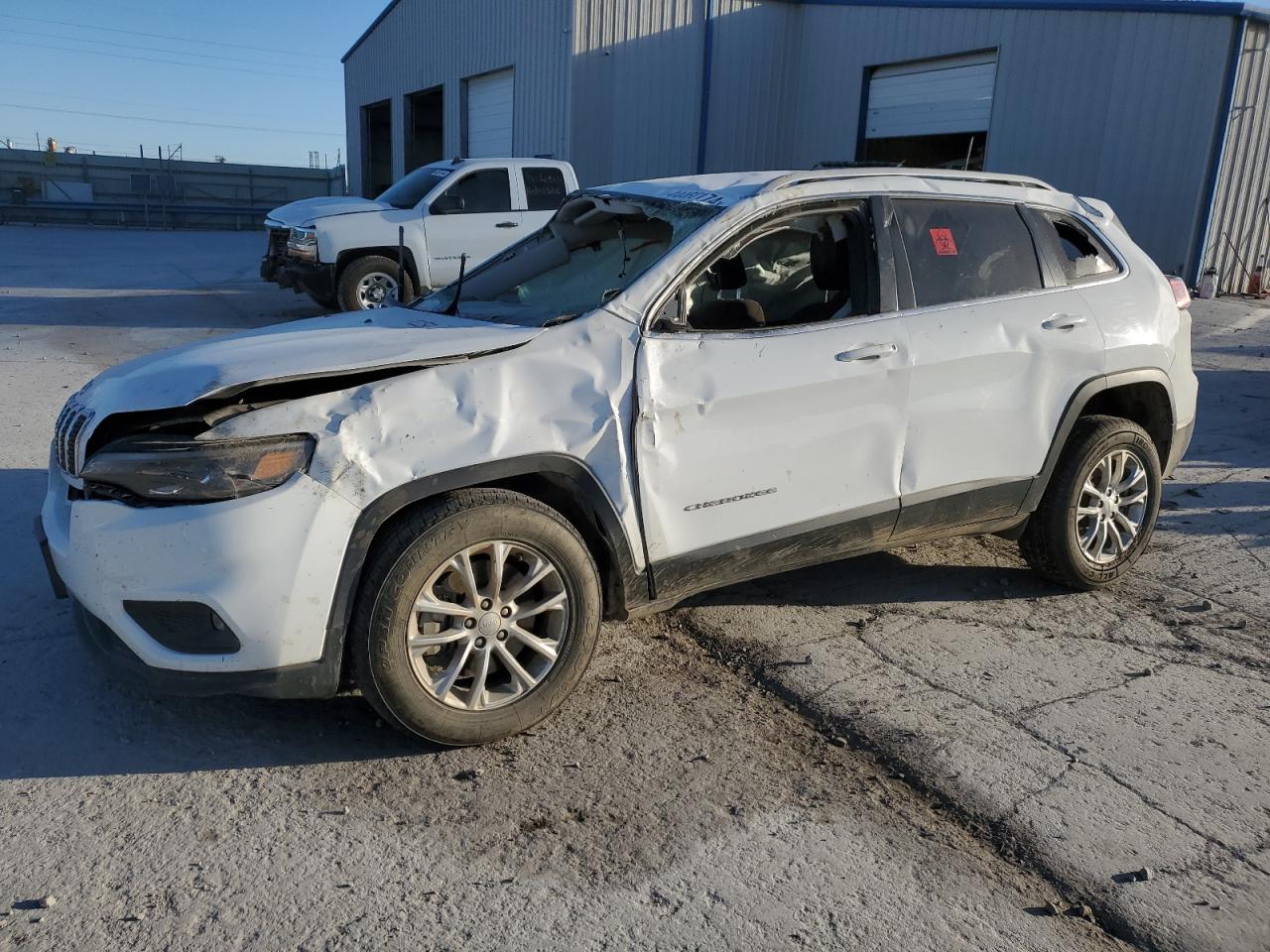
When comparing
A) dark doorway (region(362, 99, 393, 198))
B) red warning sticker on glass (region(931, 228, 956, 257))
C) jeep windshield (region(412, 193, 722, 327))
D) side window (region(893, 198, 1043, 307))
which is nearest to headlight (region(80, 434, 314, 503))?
jeep windshield (region(412, 193, 722, 327))

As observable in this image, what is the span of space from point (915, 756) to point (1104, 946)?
0.89m

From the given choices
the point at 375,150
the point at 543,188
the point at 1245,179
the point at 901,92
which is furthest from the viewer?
the point at 375,150

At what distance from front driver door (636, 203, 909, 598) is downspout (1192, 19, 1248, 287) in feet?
42.4

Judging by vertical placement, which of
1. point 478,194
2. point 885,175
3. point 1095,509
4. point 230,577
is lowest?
point 1095,509

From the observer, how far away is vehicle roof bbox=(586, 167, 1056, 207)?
3990 mm

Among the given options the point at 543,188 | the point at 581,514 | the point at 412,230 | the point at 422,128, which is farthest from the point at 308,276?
the point at 422,128

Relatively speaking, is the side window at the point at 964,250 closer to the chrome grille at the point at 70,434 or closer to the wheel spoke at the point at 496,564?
the wheel spoke at the point at 496,564

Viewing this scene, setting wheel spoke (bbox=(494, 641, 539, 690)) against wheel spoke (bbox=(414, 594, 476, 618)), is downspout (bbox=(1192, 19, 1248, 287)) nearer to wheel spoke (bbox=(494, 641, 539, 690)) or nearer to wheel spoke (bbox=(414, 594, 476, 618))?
wheel spoke (bbox=(494, 641, 539, 690))

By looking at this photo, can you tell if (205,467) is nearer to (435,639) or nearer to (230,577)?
(230,577)

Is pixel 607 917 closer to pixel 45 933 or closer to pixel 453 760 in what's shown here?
pixel 453 760

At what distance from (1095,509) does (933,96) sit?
1470 cm

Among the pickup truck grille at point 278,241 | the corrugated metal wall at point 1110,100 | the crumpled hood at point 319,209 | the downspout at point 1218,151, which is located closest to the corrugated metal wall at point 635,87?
the corrugated metal wall at point 1110,100

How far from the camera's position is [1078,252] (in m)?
4.73

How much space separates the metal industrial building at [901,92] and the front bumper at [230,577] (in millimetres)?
12593
